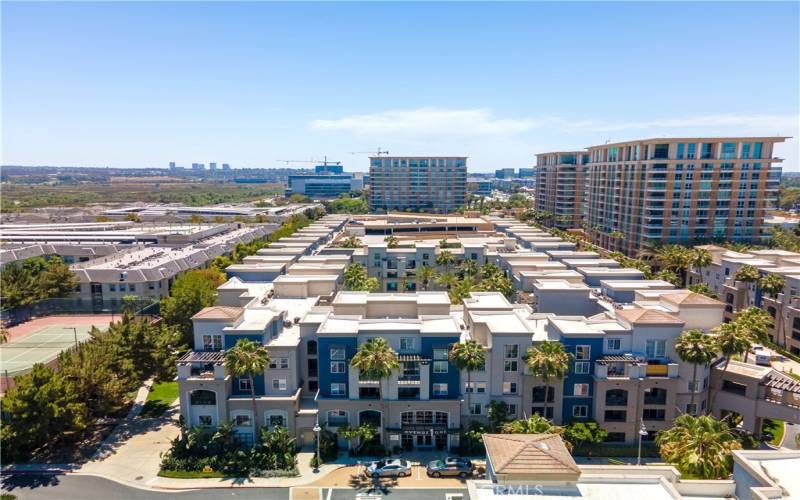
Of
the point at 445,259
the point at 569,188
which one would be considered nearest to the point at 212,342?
the point at 445,259

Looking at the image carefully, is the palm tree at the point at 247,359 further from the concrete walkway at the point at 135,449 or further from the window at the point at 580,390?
the window at the point at 580,390

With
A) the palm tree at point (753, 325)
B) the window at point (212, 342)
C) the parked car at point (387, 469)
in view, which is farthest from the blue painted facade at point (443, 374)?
the palm tree at point (753, 325)

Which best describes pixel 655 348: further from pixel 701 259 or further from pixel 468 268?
pixel 701 259

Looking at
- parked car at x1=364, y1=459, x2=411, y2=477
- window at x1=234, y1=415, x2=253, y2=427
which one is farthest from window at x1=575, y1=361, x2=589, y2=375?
window at x1=234, y1=415, x2=253, y2=427

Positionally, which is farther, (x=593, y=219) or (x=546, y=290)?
(x=593, y=219)

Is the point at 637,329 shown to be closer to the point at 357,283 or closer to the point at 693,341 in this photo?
the point at 693,341

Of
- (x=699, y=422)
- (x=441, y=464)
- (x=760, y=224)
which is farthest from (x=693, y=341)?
(x=760, y=224)

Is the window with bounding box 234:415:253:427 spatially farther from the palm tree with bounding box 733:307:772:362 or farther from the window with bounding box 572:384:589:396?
the palm tree with bounding box 733:307:772:362
